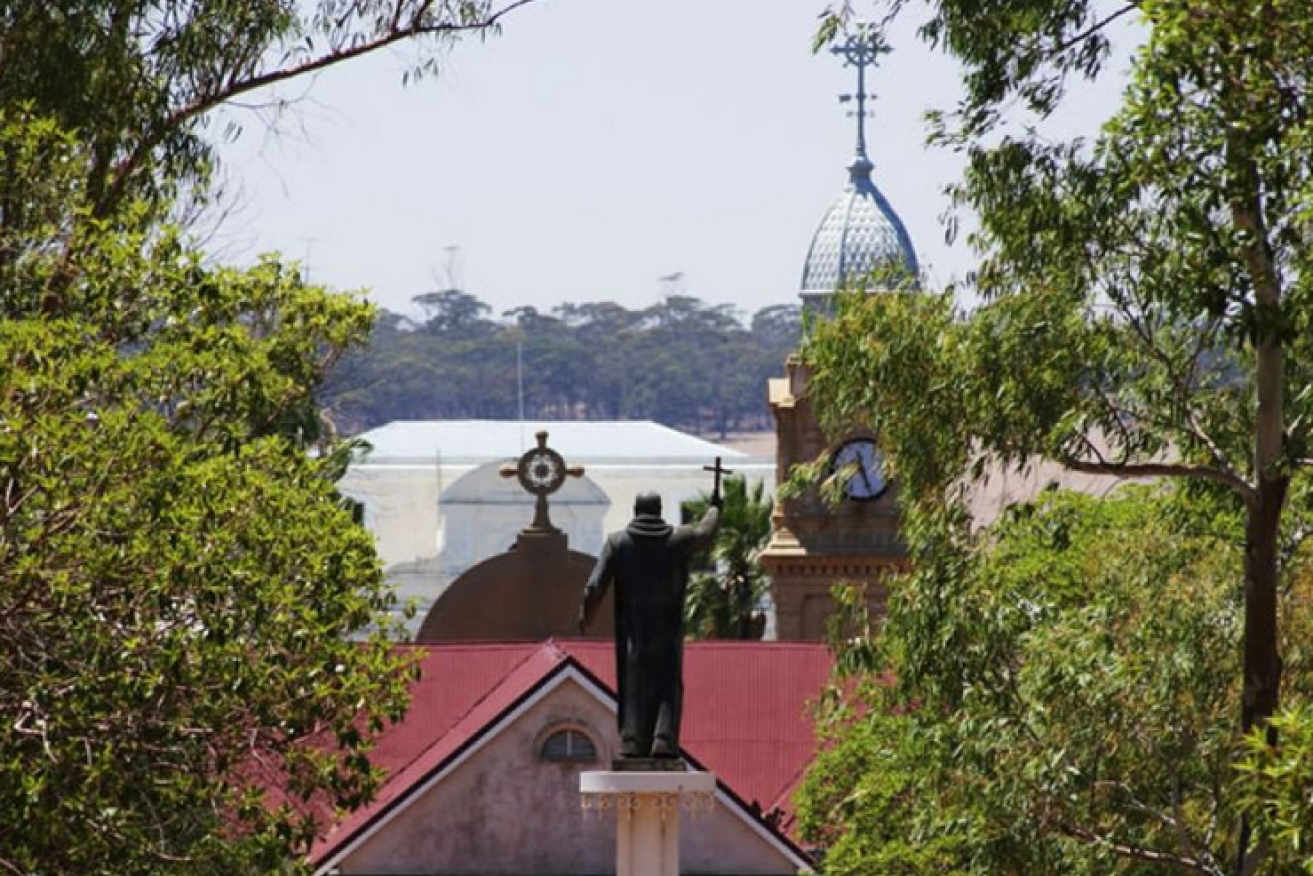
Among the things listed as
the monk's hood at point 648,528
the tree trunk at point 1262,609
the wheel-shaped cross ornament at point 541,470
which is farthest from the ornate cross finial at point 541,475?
the tree trunk at point 1262,609

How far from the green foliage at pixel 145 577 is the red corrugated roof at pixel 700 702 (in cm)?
3165

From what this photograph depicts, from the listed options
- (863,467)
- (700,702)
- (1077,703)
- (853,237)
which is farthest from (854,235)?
(1077,703)

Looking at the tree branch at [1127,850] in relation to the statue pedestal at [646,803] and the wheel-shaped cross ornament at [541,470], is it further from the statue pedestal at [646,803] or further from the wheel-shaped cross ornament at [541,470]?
the wheel-shaped cross ornament at [541,470]

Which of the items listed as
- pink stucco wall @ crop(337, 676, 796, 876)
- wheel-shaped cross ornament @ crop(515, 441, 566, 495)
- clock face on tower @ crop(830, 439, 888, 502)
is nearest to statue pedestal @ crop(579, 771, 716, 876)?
pink stucco wall @ crop(337, 676, 796, 876)

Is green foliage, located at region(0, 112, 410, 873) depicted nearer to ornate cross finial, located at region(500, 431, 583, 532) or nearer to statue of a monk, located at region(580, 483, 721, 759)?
statue of a monk, located at region(580, 483, 721, 759)

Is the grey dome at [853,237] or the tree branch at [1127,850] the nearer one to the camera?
the tree branch at [1127,850]

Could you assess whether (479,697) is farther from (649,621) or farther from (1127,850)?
(1127,850)

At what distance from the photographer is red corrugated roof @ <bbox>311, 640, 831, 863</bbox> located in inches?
2675

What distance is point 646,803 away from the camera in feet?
A: 120

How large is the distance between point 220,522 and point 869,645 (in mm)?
8123

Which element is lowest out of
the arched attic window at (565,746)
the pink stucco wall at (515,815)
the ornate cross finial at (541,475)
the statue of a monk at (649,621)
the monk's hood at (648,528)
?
the pink stucco wall at (515,815)

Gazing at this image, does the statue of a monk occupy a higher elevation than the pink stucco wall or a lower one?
higher

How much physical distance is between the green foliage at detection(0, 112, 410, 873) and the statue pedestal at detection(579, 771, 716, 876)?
2.12 m

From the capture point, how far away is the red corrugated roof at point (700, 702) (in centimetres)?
6794
